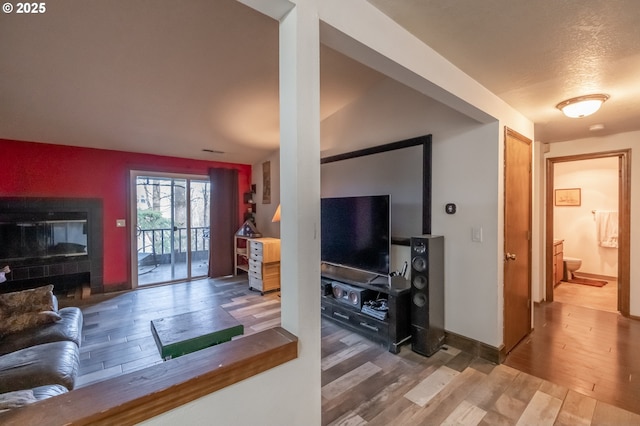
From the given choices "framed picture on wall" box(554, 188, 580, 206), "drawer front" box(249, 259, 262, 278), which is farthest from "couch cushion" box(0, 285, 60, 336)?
"framed picture on wall" box(554, 188, 580, 206)

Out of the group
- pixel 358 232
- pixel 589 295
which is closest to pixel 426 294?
pixel 358 232

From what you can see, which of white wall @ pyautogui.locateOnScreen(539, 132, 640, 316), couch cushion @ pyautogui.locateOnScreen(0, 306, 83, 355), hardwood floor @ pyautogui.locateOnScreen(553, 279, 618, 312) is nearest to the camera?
couch cushion @ pyautogui.locateOnScreen(0, 306, 83, 355)

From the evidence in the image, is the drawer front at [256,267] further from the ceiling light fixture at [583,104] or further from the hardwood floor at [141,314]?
the ceiling light fixture at [583,104]

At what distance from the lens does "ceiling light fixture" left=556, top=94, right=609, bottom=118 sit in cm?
221

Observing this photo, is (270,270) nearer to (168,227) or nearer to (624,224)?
(168,227)

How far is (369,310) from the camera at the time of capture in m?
2.78

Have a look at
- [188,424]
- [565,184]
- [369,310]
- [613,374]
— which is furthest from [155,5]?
[565,184]

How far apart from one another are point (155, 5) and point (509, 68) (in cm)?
236

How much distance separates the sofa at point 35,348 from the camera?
1.47 metres

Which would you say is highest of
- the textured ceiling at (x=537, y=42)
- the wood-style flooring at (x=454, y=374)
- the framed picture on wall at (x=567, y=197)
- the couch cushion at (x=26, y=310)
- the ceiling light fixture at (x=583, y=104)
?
the textured ceiling at (x=537, y=42)

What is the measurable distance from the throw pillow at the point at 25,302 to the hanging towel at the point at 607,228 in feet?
25.7

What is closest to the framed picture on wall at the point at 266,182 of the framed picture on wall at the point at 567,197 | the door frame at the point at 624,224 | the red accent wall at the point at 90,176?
the red accent wall at the point at 90,176

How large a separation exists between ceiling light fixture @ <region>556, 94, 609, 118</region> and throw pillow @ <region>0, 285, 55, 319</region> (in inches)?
187

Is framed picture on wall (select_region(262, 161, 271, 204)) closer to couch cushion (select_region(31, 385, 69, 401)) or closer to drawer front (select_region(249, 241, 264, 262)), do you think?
drawer front (select_region(249, 241, 264, 262))
